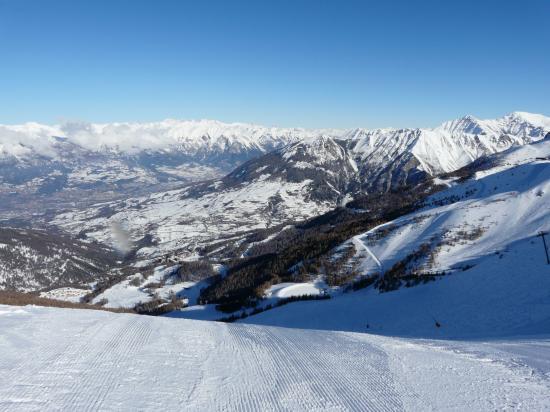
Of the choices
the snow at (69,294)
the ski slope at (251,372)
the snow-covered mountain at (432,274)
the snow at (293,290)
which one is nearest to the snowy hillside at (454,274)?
the snow-covered mountain at (432,274)

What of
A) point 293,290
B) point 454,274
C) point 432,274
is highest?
point 454,274

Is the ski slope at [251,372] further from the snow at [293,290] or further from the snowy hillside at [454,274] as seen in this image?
the snow at [293,290]

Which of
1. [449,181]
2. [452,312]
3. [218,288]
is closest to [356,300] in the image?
[452,312]

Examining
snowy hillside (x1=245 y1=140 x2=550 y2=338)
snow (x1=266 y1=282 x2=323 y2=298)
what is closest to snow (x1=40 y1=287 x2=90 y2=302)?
snow (x1=266 y1=282 x2=323 y2=298)

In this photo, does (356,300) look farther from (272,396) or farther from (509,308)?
(272,396)

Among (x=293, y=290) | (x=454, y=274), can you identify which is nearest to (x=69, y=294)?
(x=293, y=290)

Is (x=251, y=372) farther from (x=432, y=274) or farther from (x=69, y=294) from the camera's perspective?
(x=69, y=294)

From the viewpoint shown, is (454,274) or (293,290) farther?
(293,290)

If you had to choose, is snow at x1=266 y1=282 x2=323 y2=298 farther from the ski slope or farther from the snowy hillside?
the ski slope
